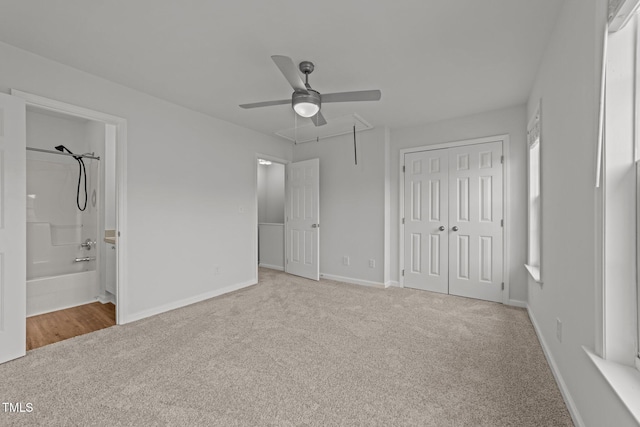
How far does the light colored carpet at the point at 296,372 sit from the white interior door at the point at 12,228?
221 mm

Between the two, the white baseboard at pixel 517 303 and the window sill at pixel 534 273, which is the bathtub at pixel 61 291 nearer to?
the window sill at pixel 534 273

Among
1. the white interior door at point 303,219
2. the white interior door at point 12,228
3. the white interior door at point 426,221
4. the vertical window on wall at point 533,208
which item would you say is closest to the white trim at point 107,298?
the white interior door at point 12,228

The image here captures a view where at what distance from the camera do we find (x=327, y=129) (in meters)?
4.21

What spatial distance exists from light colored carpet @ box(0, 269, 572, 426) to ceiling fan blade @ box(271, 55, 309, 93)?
2.05m

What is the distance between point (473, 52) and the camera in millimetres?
2246

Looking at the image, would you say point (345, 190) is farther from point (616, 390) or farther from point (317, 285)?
point (616, 390)

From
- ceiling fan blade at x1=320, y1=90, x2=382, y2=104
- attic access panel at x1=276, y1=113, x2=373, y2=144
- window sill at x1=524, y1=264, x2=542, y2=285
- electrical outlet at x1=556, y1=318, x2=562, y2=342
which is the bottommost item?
electrical outlet at x1=556, y1=318, x2=562, y2=342

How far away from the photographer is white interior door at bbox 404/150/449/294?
12.5ft

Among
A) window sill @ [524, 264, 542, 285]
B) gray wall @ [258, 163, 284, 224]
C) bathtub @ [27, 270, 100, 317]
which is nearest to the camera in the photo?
window sill @ [524, 264, 542, 285]

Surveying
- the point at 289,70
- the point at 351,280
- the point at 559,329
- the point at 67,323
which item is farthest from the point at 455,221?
the point at 67,323

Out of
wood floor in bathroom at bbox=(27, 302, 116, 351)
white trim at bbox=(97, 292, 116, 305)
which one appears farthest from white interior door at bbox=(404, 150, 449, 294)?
white trim at bbox=(97, 292, 116, 305)

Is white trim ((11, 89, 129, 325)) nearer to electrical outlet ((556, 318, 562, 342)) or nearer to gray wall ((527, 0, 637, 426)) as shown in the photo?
gray wall ((527, 0, 637, 426))

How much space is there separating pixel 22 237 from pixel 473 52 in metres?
3.89

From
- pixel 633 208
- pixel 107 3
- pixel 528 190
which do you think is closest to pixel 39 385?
pixel 107 3
